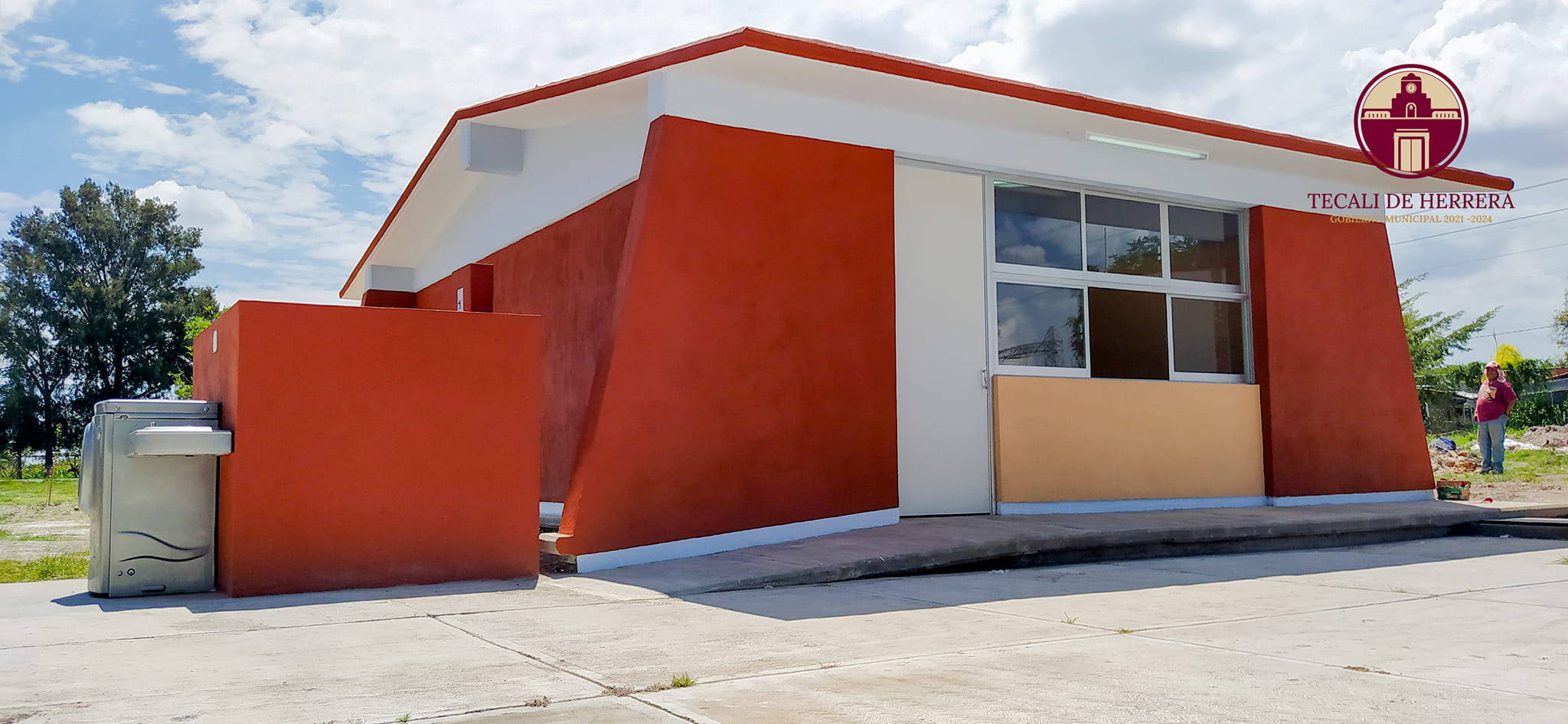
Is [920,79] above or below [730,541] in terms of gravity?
above

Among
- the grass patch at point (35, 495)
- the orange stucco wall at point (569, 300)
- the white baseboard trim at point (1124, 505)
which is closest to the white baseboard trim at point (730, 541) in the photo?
the orange stucco wall at point (569, 300)

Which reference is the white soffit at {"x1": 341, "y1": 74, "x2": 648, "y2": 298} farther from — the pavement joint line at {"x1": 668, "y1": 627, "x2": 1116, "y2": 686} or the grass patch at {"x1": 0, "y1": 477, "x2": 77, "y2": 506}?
the grass patch at {"x1": 0, "y1": 477, "x2": 77, "y2": 506}

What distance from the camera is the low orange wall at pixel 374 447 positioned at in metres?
5.68

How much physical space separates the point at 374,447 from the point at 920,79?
458 cm

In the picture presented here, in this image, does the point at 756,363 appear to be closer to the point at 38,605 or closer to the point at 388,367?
the point at 388,367

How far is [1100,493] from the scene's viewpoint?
379 inches

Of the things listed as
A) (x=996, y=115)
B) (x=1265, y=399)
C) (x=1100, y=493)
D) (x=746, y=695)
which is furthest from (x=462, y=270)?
(x=746, y=695)

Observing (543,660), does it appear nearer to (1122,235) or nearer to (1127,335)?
(1127,335)

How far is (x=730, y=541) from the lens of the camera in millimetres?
7227

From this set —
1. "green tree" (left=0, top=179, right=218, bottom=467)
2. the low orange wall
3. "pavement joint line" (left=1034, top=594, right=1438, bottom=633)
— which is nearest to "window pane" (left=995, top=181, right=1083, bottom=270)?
"pavement joint line" (left=1034, top=594, right=1438, bottom=633)

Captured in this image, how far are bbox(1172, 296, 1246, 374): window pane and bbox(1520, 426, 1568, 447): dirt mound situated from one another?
11458mm

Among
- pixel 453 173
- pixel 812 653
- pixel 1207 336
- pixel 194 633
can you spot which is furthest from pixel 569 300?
pixel 1207 336

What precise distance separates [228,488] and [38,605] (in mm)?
1043

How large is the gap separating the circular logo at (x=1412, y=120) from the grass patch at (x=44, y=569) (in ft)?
39.4
